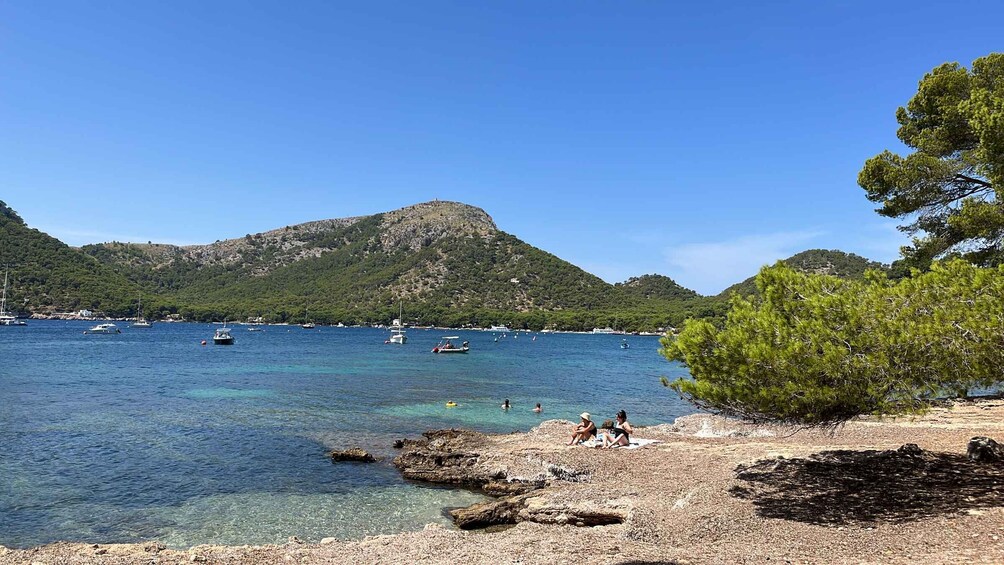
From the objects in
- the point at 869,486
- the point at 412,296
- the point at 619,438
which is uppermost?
the point at 412,296

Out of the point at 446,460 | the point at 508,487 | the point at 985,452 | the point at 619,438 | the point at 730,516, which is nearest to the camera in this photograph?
the point at 730,516

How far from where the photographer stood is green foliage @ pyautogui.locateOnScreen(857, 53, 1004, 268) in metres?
10.8

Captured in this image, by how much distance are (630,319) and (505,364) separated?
103m

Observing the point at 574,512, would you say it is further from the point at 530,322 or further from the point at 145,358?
the point at 530,322

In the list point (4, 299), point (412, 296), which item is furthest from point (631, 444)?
point (4, 299)

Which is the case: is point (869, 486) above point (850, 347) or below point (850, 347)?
below

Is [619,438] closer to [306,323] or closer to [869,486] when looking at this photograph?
[869,486]

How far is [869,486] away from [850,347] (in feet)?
16.2

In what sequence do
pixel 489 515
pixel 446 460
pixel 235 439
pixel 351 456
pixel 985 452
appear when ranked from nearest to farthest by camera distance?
1. pixel 985 452
2. pixel 489 515
3. pixel 446 460
4. pixel 351 456
5. pixel 235 439

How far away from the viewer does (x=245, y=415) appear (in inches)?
1174

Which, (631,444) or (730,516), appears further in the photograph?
(631,444)

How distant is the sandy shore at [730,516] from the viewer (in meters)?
8.60

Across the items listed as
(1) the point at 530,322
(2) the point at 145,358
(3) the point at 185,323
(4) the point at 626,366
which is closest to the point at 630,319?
(1) the point at 530,322

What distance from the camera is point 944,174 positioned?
38.6ft
